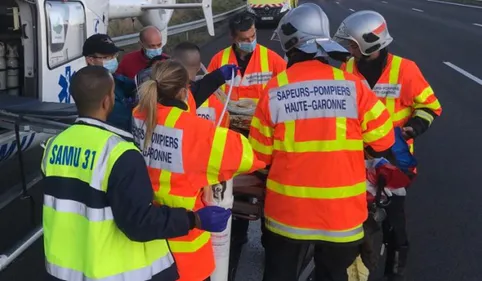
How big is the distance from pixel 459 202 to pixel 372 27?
2.90 metres

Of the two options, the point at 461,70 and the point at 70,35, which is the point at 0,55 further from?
the point at 461,70

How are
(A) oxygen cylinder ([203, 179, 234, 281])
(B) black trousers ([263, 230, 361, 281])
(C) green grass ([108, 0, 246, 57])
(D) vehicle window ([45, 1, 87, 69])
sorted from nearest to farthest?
(A) oxygen cylinder ([203, 179, 234, 281]) → (B) black trousers ([263, 230, 361, 281]) → (D) vehicle window ([45, 1, 87, 69]) → (C) green grass ([108, 0, 246, 57])

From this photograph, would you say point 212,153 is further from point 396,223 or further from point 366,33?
point 396,223

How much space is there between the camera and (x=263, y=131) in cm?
311

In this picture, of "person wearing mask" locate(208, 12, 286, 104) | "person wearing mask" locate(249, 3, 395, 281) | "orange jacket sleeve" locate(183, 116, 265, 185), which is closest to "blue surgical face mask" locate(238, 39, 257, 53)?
"person wearing mask" locate(208, 12, 286, 104)

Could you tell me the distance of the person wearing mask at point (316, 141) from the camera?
2.95 m

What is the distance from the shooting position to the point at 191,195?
2721mm

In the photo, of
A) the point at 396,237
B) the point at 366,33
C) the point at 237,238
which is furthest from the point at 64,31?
the point at 396,237

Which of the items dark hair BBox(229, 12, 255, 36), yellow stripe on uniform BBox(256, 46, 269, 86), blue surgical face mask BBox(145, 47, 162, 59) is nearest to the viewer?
dark hair BBox(229, 12, 255, 36)

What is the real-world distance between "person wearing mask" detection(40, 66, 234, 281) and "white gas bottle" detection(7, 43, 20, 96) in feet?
11.3

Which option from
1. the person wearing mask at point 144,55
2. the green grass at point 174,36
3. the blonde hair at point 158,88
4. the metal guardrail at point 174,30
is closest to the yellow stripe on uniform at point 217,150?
the blonde hair at point 158,88

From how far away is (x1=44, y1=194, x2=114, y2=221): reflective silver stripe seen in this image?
2.37 m

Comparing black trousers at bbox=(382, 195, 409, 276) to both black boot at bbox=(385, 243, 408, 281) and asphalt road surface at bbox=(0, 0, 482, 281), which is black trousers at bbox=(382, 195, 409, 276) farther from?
asphalt road surface at bbox=(0, 0, 482, 281)

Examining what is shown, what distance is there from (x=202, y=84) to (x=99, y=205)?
4.82 feet
